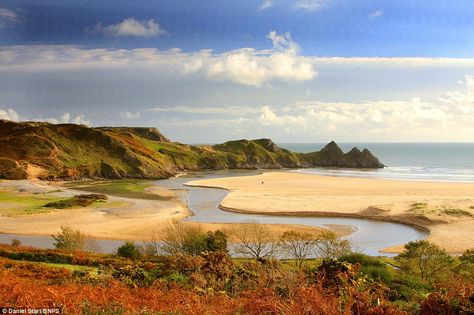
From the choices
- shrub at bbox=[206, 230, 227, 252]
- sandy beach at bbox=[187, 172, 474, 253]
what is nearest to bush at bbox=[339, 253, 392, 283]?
shrub at bbox=[206, 230, 227, 252]

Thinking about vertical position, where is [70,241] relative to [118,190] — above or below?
below

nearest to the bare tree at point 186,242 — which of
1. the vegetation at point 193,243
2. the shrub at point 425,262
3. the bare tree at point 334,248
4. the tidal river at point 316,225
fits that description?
the vegetation at point 193,243

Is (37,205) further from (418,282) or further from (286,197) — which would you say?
(418,282)

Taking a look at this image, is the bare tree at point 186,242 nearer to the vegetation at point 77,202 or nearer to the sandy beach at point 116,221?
the sandy beach at point 116,221

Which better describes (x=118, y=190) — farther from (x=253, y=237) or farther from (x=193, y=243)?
(x=193, y=243)

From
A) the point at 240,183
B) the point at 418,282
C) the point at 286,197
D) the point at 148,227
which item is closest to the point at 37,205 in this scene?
the point at 148,227

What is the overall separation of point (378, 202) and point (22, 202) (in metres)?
56.8

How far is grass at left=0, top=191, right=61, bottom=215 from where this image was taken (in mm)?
57031

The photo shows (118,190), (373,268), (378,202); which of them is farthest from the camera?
(118,190)

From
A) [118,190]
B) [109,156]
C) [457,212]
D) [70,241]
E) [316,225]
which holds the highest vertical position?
[109,156]

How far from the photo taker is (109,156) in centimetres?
12169

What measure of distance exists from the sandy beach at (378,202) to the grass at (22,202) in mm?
27755

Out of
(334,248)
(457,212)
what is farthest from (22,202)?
(457,212)

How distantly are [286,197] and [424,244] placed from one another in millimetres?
45376
